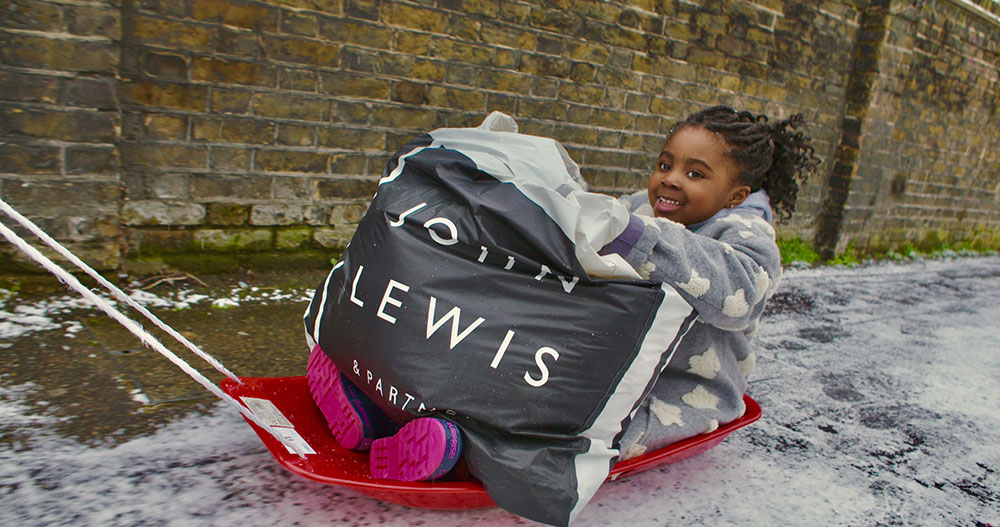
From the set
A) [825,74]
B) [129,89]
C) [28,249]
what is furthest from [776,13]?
[28,249]

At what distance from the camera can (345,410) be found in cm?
153

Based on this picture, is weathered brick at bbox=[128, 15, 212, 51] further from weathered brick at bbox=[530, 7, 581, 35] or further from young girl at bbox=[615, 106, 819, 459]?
young girl at bbox=[615, 106, 819, 459]

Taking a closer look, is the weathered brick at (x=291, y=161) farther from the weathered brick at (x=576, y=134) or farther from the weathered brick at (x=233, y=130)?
the weathered brick at (x=576, y=134)

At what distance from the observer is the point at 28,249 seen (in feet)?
3.70

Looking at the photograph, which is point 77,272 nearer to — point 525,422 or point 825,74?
point 525,422

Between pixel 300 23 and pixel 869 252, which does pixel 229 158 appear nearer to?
pixel 300 23

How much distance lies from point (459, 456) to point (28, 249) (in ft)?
2.67

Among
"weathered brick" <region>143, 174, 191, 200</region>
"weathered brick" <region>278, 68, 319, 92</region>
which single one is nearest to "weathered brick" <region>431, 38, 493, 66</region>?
"weathered brick" <region>278, 68, 319, 92</region>

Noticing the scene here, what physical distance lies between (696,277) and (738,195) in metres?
0.58

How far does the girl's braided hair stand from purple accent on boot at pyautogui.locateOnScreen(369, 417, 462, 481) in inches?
43.6

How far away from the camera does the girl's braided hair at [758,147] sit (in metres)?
1.86

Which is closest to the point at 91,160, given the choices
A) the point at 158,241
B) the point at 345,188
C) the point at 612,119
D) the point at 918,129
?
the point at 158,241

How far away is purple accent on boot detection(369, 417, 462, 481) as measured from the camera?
1261 mm

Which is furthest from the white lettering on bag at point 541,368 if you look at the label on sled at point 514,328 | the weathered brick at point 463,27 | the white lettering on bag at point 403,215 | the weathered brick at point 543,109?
the weathered brick at point 543,109
